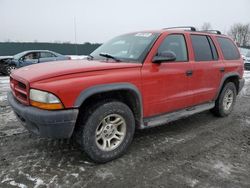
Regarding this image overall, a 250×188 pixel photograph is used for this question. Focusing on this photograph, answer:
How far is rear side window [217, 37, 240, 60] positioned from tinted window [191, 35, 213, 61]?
596 millimetres

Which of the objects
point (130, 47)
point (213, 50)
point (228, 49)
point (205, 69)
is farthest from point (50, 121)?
point (228, 49)

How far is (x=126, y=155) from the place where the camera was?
12.6 feet

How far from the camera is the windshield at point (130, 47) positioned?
13.1 feet

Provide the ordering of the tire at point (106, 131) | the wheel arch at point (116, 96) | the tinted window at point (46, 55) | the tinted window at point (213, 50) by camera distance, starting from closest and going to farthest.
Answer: the wheel arch at point (116, 96)
the tire at point (106, 131)
the tinted window at point (213, 50)
the tinted window at point (46, 55)

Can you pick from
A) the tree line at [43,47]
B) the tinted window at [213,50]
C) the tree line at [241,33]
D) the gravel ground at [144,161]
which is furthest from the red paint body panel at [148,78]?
the tree line at [241,33]

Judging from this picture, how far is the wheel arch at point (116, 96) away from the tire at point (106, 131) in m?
0.13

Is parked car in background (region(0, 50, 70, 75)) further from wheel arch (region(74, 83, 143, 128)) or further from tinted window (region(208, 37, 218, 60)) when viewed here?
wheel arch (region(74, 83, 143, 128))

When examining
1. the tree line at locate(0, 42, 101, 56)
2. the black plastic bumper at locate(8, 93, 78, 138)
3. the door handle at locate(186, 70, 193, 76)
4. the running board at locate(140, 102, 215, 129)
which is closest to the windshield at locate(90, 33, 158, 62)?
the door handle at locate(186, 70, 193, 76)

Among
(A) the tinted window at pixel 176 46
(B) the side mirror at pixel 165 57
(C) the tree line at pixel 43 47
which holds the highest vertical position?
(A) the tinted window at pixel 176 46

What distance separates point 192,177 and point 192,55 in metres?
2.28

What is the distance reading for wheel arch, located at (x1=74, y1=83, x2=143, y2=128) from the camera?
3182 millimetres

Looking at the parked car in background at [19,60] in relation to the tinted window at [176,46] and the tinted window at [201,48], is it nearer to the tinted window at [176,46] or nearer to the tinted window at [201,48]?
the tinted window at [201,48]

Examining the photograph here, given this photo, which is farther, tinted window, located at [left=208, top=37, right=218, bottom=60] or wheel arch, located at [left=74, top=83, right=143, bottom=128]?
tinted window, located at [left=208, top=37, right=218, bottom=60]

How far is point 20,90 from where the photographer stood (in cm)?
342
